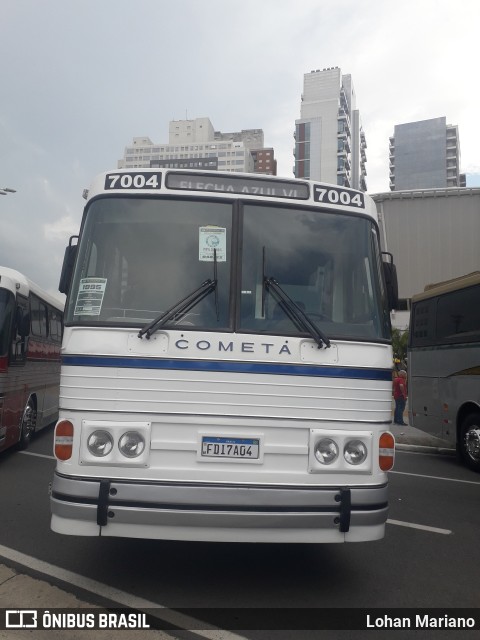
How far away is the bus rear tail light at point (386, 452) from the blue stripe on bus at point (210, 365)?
0.57 m

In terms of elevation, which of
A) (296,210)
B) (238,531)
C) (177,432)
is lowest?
(238,531)

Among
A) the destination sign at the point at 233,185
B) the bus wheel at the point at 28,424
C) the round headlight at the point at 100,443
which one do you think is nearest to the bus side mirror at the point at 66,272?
the destination sign at the point at 233,185

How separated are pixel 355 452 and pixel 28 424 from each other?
917cm

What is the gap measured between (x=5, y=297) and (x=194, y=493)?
23.1ft

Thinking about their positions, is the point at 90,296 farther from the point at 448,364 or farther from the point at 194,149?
the point at 194,149

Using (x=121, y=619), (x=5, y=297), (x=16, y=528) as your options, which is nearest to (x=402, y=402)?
(x=5, y=297)

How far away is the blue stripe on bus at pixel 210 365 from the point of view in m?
4.54

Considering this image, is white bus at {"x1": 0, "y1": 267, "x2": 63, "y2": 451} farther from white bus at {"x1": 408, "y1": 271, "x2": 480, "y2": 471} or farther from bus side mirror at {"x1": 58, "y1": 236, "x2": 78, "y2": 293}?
white bus at {"x1": 408, "y1": 271, "x2": 480, "y2": 471}

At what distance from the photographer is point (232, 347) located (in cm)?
461

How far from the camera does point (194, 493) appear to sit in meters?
4.38

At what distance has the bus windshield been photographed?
15.5ft

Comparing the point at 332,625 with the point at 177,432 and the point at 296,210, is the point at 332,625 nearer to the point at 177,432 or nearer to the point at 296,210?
the point at 177,432

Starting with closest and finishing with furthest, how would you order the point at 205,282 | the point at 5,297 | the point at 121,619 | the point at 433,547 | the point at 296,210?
1. the point at 121,619
2. the point at 205,282
3. the point at 296,210
4. the point at 433,547
5. the point at 5,297

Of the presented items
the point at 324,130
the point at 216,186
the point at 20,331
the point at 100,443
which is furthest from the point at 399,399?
the point at 324,130
